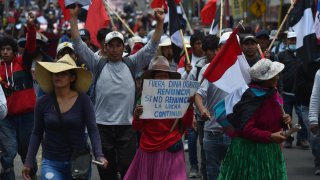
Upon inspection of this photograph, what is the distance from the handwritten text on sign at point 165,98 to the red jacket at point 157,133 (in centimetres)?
7

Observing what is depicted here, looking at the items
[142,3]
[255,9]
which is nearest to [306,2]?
[255,9]

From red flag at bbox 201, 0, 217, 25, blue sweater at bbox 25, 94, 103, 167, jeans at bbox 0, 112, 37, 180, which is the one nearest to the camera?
blue sweater at bbox 25, 94, 103, 167

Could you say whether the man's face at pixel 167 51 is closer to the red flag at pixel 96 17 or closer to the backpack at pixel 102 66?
the red flag at pixel 96 17

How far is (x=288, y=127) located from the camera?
769cm

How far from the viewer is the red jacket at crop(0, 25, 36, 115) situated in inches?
400

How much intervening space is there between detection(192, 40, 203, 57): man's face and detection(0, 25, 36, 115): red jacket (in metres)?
2.37

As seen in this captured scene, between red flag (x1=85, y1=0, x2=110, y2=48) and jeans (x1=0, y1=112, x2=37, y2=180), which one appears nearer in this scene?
jeans (x1=0, y1=112, x2=37, y2=180)

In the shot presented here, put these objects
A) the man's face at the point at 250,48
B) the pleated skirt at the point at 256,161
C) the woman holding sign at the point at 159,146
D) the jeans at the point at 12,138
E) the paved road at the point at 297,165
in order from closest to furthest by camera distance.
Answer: the pleated skirt at the point at 256,161, the woman holding sign at the point at 159,146, the jeans at the point at 12,138, the man's face at the point at 250,48, the paved road at the point at 297,165

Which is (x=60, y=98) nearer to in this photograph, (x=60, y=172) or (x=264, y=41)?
(x=60, y=172)

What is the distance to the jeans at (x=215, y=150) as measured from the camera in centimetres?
896

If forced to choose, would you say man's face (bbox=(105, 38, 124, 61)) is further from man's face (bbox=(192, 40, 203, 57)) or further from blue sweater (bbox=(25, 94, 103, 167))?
man's face (bbox=(192, 40, 203, 57))

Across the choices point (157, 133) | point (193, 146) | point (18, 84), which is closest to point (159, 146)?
point (157, 133)

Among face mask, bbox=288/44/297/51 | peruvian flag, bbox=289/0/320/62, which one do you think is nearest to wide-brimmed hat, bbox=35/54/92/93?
peruvian flag, bbox=289/0/320/62

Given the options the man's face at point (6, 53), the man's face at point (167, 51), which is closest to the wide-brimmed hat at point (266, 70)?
the man's face at point (6, 53)
